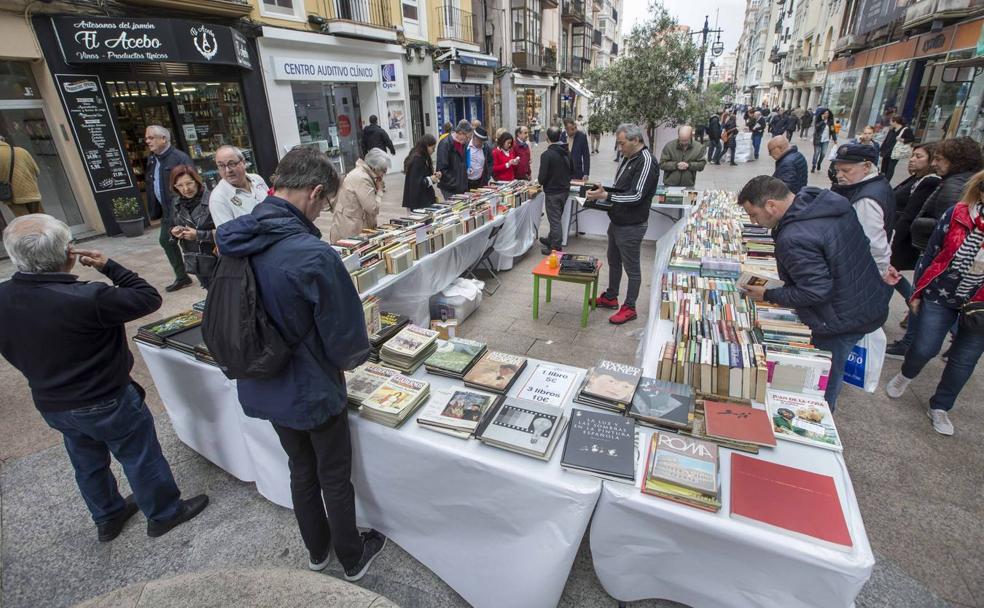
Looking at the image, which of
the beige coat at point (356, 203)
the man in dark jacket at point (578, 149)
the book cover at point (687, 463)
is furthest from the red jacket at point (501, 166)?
the book cover at point (687, 463)

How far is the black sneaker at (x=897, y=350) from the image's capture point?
3876 mm

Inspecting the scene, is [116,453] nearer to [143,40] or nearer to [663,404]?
[663,404]

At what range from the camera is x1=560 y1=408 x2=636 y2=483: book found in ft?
5.54

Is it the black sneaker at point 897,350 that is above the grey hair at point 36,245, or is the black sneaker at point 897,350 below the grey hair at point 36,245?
below

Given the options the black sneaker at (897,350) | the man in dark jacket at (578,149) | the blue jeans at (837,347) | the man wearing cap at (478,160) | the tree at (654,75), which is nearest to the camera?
the blue jeans at (837,347)

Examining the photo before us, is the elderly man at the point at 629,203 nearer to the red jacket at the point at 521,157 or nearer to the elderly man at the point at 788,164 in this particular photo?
the elderly man at the point at 788,164

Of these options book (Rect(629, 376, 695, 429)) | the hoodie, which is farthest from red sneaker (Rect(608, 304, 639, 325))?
the hoodie

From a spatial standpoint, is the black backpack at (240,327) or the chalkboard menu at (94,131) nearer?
the black backpack at (240,327)

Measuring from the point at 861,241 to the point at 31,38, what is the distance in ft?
Result: 31.6

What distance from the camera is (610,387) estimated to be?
213 centimetres

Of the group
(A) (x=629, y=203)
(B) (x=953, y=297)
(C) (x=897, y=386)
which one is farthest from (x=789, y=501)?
(A) (x=629, y=203)

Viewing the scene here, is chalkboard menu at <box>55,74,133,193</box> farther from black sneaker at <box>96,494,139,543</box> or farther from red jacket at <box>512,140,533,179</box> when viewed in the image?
black sneaker at <box>96,494,139,543</box>

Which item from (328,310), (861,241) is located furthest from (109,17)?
(861,241)

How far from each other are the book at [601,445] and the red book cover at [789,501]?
37 centimetres
